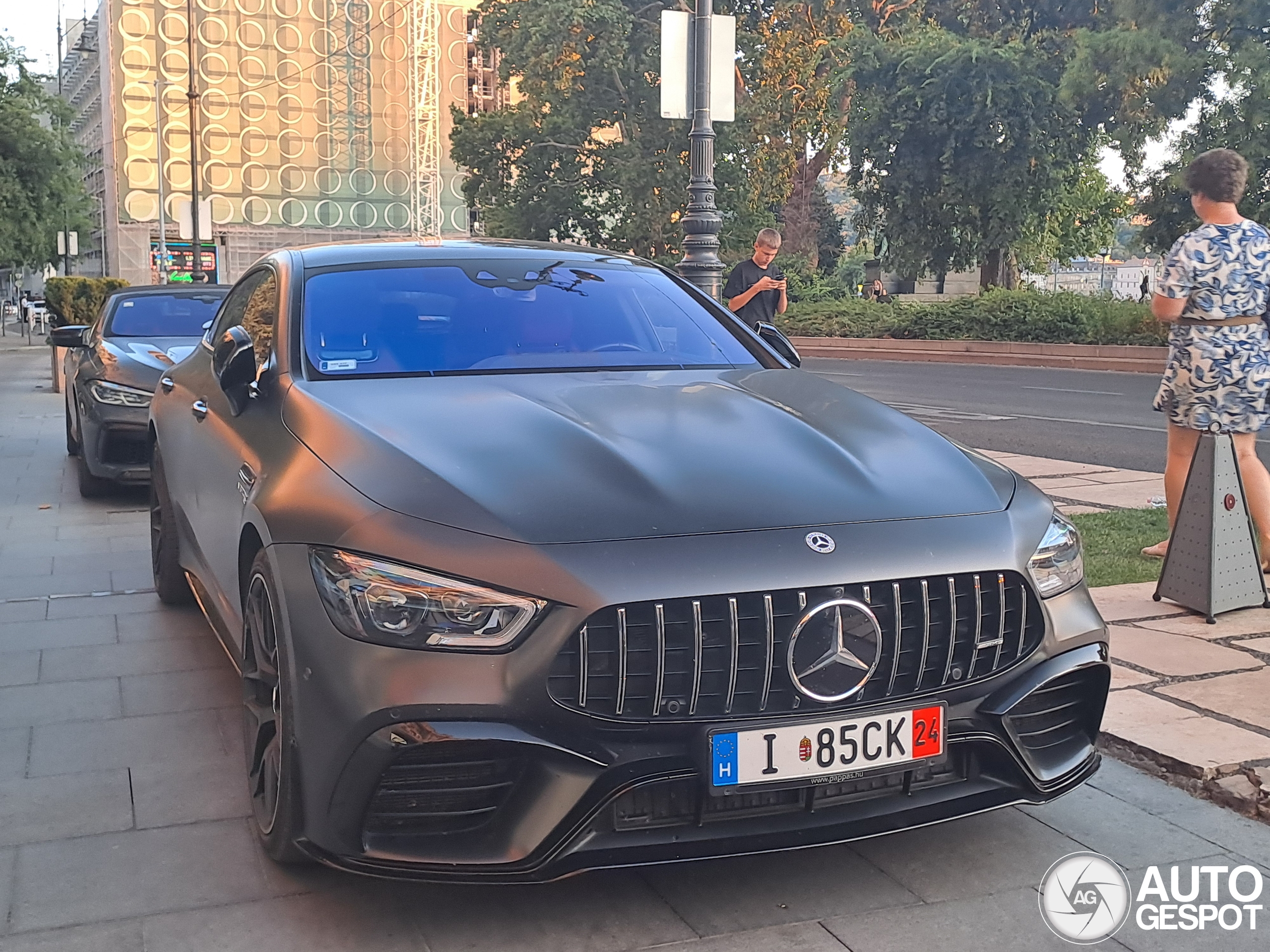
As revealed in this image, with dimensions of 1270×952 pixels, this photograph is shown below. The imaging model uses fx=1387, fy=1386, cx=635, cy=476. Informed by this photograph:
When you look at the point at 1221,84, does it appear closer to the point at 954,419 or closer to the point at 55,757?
the point at 954,419

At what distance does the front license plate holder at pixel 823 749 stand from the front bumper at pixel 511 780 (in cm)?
3

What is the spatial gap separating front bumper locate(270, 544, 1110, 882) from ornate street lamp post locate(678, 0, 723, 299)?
746 cm

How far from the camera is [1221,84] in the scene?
26281 millimetres

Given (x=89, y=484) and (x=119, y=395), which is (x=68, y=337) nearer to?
(x=89, y=484)

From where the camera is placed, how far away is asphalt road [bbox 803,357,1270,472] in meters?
11.6

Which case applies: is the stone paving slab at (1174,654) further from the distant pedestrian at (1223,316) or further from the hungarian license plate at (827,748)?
the hungarian license plate at (827,748)

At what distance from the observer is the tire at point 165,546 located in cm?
564

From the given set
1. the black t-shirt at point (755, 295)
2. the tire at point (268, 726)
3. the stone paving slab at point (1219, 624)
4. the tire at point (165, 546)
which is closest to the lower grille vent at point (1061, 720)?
the tire at point (268, 726)

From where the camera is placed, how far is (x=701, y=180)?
1029 cm

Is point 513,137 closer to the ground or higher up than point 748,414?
higher up

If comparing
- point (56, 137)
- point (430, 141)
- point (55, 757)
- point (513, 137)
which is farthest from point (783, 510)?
point (430, 141)

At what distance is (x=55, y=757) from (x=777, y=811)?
7.75ft

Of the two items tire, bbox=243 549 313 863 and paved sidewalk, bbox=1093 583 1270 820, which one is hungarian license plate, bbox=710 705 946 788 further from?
paved sidewalk, bbox=1093 583 1270 820

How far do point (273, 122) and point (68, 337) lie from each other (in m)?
59.4
